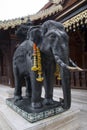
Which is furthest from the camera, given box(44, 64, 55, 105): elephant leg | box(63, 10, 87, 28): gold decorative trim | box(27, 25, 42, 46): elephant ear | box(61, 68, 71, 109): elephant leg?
box(63, 10, 87, 28): gold decorative trim

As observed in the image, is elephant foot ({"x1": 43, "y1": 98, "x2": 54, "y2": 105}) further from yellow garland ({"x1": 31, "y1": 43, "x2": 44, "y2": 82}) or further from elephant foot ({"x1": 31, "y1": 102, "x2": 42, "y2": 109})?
yellow garland ({"x1": 31, "y1": 43, "x2": 44, "y2": 82})

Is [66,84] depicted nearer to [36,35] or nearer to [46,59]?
[46,59]

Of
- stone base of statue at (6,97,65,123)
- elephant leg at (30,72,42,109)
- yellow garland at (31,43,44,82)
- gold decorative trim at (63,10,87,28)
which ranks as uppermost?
gold decorative trim at (63,10,87,28)

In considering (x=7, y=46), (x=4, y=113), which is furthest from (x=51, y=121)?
(x=7, y=46)

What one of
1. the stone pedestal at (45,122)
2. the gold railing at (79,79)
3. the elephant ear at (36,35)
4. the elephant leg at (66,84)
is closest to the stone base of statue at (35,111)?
the stone pedestal at (45,122)

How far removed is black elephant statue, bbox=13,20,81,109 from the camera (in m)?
0.99

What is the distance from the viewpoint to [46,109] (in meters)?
1.16

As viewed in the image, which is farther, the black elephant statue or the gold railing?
the gold railing

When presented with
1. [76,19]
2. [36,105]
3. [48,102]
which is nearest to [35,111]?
[36,105]

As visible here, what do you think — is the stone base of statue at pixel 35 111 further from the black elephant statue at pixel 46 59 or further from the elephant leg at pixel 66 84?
the elephant leg at pixel 66 84

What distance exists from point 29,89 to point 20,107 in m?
0.22

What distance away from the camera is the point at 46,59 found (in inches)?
46.1

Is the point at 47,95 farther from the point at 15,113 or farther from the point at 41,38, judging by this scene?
the point at 41,38

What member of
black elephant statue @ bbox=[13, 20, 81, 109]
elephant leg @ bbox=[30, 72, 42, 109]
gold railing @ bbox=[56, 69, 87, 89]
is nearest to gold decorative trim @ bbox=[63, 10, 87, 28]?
gold railing @ bbox=[56, 69, 87, 89]
